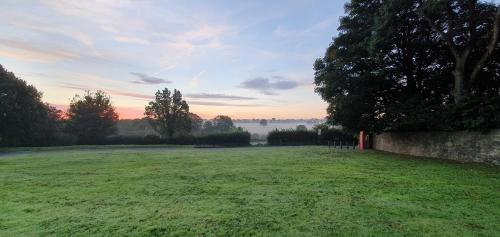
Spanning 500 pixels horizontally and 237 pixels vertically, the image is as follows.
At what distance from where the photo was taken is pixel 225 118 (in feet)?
256

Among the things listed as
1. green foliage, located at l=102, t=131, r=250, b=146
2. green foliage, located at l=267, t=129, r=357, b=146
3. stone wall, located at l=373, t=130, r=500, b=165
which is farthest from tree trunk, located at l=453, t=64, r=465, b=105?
green foliage, located at l=102, t=131, r=250, b=146

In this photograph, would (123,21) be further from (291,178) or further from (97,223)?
(97,223)

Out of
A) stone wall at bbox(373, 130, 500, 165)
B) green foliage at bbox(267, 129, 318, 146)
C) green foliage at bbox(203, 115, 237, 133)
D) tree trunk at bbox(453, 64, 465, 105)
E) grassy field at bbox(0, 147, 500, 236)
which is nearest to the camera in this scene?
grassy field at bbox(0, 147, 500, 236)

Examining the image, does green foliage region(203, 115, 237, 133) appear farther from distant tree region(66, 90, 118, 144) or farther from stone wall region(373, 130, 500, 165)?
stone wall region(373, 130, 500, 165)

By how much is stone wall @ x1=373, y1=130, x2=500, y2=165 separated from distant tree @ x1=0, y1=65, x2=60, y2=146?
33.9 m

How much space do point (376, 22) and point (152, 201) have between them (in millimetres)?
16113

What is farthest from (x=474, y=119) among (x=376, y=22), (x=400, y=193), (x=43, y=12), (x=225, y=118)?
(x=225, y=118)

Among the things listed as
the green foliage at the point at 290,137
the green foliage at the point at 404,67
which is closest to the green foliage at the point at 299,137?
the green foliage at the point at 290,137

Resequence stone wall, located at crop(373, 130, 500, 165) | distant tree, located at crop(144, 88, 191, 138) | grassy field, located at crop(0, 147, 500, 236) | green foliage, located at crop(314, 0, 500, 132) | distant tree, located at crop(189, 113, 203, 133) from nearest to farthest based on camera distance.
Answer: grassy field, located at crop(0, 147, 500, 236) → stone wall, located at crop(373, 130, 500, 165) → green foliage, located at crop(314, 0, 500, 132) → distant tree, located at crop(144, 88, 191, 138) → distant tree, located at crop(189, 113, 203, 133)

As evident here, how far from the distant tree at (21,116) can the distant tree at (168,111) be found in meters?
15.3

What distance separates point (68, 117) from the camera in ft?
144

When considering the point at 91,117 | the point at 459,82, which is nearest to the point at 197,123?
the point at 91,117

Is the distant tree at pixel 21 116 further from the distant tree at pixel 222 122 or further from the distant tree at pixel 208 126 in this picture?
the distant tree at pixel 222 122

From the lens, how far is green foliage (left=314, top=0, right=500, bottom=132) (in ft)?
52.5
